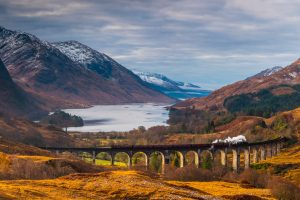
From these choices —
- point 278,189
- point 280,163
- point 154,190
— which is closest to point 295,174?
point 280,163

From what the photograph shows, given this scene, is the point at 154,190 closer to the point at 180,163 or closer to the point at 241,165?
the point at 180,163

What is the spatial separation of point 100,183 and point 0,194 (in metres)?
23.4

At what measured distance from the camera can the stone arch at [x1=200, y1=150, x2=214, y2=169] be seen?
152863mm

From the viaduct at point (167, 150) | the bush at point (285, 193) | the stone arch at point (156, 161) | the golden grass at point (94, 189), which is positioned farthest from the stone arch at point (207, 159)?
the golden grass at point (94, 189)

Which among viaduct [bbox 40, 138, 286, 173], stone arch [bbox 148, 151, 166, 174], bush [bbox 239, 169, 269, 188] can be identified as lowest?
bush [bbox 239, 169, 269, 188]

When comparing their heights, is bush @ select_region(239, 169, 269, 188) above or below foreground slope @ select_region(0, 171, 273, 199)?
below

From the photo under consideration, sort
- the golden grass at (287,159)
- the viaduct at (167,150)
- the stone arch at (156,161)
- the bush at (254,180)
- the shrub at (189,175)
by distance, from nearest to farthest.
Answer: the bush at (254,180) < the shrub at (189,175) < the viaduct at (167,150) < the stone arch at (156,161) < the golden grass at (287,159)

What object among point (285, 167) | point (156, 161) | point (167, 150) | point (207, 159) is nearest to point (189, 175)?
point (207, 159)

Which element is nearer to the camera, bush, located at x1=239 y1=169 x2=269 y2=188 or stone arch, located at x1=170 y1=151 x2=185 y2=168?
bush, located at x1=239 y1=169 x2=269 y2=188

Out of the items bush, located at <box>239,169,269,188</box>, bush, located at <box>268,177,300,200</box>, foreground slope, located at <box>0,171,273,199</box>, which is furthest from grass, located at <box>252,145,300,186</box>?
foreground slope, located at <box>0,171,273,199</box>

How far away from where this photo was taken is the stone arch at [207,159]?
152863mm

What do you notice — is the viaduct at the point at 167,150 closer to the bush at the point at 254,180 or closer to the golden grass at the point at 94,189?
the bush at the point at 254,180

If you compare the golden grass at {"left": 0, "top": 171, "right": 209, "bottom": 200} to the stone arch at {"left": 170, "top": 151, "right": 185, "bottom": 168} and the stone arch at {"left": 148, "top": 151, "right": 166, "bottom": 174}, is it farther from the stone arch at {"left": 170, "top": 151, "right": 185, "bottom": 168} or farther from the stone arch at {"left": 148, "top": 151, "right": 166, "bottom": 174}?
the stone arch at {"left": 170, "top": 151, "right": 185, "bottom": 168}

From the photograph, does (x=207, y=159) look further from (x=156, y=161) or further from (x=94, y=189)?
(x=94, y=189)
